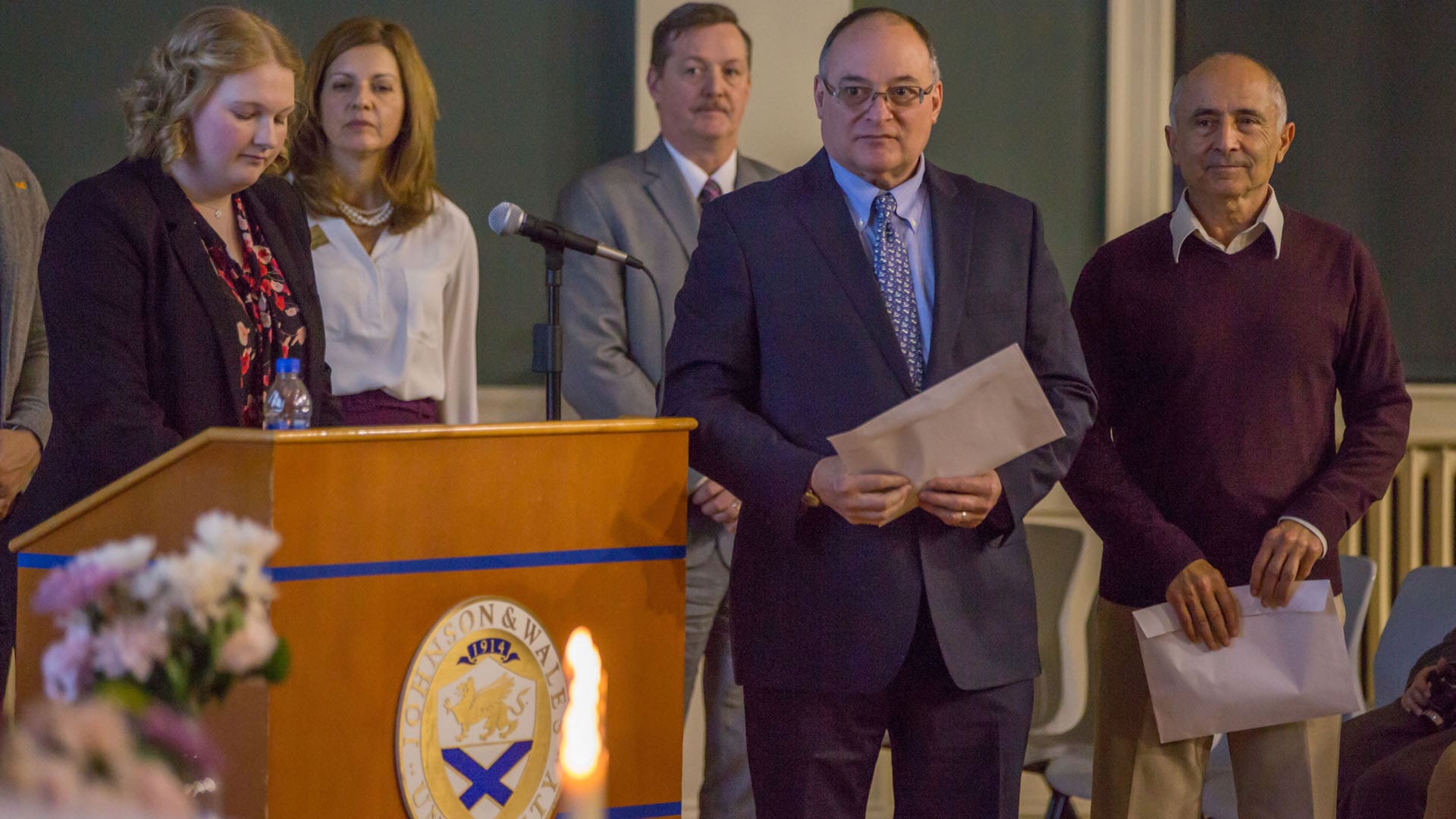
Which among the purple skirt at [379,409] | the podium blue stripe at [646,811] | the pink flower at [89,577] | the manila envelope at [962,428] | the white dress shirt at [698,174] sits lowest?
the podium blue stripe at [646,811]

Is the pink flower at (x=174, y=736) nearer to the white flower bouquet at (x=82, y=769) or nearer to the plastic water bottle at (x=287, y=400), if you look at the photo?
the white flower bouquet at (x=82, y=769)

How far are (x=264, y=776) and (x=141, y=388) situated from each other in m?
0.77

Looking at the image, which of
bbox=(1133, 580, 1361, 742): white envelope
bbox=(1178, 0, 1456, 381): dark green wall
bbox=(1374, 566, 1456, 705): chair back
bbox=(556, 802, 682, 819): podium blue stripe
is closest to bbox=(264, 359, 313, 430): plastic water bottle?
bbox=(556, 802, 682, 819): podium blue stripe

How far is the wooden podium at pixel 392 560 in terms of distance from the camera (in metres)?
1.92

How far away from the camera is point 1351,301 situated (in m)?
2.93

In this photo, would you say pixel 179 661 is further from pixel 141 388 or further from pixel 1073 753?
pixel 1073 753

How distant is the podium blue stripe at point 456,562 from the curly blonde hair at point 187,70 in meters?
0.74

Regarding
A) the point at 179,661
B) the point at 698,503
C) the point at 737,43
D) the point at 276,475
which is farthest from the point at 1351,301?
the point at 179,661

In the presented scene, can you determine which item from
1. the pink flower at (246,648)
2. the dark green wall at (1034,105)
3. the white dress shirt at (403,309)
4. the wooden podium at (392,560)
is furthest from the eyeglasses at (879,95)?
the dark green wall at (1034,105)

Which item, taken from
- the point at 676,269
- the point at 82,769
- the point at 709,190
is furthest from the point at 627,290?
the point at 82,769

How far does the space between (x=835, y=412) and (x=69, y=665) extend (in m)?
1.39

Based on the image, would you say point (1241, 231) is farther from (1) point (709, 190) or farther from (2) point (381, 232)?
(2) point (381, 232)

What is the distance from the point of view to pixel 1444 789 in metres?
2.82

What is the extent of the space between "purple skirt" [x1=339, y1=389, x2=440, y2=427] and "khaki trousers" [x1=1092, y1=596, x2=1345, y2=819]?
151 cm
